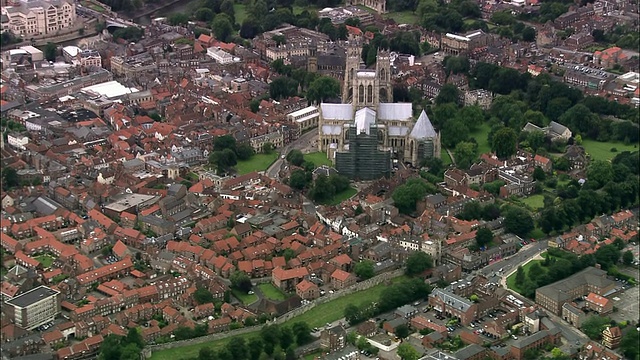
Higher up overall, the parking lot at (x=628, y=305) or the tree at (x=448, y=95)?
the tree at (x=448, y=95)

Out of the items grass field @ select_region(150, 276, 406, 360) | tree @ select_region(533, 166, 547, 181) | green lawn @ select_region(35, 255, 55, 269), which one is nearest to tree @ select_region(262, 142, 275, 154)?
tree @ select_region(533, 166, 547, 181)

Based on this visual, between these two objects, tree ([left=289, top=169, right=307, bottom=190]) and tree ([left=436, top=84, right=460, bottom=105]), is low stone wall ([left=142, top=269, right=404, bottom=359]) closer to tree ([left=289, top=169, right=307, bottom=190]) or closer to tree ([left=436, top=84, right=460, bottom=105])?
tree ([left=289, top=169, right=307, bottom=190])

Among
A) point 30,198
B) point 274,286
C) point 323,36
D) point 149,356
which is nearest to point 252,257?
point 274,286

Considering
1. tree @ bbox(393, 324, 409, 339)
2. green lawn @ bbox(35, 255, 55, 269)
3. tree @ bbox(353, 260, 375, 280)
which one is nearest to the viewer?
tree @ bbox(393, 324, 409, 339)

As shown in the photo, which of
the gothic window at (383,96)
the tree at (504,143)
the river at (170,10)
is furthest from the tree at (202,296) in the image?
the river at (170,10)

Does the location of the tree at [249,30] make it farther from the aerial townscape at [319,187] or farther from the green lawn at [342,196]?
the green lawn at [342,196]

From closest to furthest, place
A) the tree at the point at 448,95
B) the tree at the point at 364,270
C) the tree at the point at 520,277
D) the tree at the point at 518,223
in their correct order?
the tree at the point at 520,277 → the tree at the point at 364,270 → the tree at the point at 518,223 → the tree at the point at 448,95

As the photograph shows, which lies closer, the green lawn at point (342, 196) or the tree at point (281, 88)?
the green lawn at point (342, 196)
